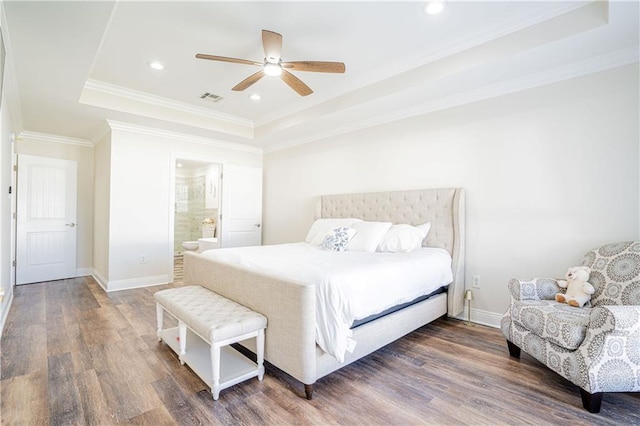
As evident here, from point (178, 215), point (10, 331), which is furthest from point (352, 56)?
point (178, 215)

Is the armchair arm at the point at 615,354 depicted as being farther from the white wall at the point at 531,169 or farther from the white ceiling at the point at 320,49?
the white ceiling at the point at 320,49

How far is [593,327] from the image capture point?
1.78 m

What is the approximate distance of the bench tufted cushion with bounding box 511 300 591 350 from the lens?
187 cm

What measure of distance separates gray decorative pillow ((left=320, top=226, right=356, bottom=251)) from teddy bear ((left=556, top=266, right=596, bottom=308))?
1.93 m

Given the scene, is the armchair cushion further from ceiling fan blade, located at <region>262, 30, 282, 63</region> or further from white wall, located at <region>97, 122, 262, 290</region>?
white wall, located at <region>97, 122, 262, 290</region>

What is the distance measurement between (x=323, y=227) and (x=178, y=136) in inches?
112

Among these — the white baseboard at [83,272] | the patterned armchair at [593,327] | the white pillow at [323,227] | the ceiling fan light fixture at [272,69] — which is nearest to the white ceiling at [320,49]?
the ceiling fan light fixture at [272,69]

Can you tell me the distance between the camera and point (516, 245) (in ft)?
9.66

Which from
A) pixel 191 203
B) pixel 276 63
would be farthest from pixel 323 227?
pixel 191 203

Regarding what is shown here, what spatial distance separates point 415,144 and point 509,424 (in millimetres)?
2867

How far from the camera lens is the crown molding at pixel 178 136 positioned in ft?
14.2

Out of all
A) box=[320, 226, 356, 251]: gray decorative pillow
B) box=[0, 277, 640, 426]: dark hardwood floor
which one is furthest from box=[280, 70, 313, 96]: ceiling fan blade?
box=[0, 277, 640, 426]: dark hardwood floor

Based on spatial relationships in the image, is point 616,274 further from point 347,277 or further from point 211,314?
point 211,314

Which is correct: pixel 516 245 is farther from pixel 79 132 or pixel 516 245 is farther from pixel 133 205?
pixel 79 132
